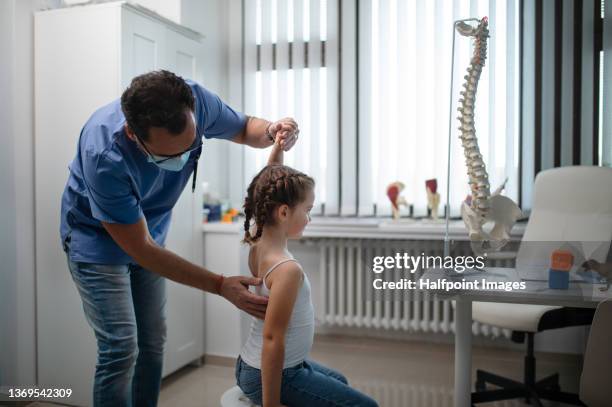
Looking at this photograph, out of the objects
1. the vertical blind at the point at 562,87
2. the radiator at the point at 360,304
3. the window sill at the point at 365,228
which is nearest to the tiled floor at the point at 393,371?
the radiator at the point at 360,304

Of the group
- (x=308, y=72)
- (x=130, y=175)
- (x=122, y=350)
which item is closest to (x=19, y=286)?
(x=122, y=350)

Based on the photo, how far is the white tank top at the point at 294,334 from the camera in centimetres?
138

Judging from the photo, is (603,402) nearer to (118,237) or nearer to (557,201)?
(557,201)

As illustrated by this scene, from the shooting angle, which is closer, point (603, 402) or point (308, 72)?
point (603, 402)

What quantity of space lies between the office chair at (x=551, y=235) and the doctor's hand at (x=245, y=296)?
27.9 inches

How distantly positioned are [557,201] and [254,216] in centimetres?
136

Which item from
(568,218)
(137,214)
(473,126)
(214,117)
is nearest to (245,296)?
(137,214)

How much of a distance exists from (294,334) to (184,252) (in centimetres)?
149

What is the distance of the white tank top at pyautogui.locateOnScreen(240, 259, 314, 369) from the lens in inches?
54.4

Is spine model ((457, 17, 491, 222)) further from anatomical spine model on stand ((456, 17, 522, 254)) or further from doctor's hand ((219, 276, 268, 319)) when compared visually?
doctor's hand ((219, 276, 268, 319))

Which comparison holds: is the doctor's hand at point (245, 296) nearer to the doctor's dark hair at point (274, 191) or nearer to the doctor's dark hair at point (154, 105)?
the doctor's dark hair at point (274, 191)

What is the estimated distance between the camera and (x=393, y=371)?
292 centimetres

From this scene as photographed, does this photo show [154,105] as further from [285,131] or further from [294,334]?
[294,334]

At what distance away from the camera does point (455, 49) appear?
1674 millimetres
